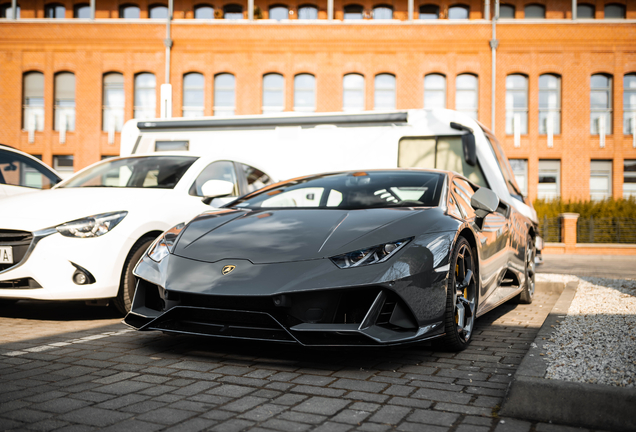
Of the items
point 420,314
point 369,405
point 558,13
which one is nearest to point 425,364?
point 420,314

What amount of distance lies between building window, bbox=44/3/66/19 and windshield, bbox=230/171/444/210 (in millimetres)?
28368

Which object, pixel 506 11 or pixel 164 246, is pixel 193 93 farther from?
pixel 164 246

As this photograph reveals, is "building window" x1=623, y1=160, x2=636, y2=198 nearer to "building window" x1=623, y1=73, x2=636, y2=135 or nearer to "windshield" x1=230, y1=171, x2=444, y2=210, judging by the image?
"building window" x1=623, y1=73, x2=636, y2=135

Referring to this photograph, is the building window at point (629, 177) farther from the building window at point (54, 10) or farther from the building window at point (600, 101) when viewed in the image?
the building window at point (54, 10)

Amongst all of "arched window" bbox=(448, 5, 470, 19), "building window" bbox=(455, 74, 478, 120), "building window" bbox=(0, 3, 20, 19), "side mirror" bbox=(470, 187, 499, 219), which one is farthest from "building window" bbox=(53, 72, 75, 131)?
"side mirror" bbox=(470, 187, 499, 219)

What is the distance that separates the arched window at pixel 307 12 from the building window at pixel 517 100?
9455 mm

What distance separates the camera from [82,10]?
95.1 ft

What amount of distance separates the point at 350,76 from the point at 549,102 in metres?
9.01

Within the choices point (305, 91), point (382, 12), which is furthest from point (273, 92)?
point (382, 12)

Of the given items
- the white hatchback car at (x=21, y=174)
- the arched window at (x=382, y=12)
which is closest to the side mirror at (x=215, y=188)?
the white hatchback car at (x=21, y=174)

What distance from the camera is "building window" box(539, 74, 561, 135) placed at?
87.0 feet

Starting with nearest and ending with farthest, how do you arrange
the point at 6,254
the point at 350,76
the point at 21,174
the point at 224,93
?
the point at 6,254, the point at 21,174, the point at 350,76, the point at 224,93

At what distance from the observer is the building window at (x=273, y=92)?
26781 millimetres

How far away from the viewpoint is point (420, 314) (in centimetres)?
338
